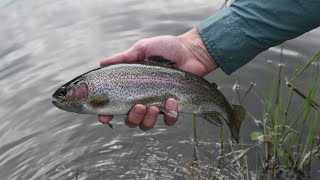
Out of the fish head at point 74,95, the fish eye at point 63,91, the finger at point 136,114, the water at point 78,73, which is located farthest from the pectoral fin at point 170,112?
the water at point 78,73

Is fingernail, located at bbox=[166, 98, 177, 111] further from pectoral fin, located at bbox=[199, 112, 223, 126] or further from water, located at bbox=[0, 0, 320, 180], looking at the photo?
water, located at bbox=[0, 0, 320, 180]

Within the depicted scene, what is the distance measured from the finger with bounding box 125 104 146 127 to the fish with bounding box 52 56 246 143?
0.03m

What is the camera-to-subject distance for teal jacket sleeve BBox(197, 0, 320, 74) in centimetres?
320

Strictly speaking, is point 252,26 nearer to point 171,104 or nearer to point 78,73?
point 171,104

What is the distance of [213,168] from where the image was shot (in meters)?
4.85

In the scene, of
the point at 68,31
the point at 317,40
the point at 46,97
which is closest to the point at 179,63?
the point at 46,97

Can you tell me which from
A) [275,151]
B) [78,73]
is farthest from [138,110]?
[78,73]

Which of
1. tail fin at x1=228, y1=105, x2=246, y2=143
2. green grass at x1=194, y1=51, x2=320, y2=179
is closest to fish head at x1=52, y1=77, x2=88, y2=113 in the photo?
tail fin at x1=228, y1=105, x2=246, y2=143

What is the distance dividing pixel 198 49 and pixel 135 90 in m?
0.68

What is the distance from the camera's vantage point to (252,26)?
10.9ft

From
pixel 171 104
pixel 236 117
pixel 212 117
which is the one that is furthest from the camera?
pixel 236 117

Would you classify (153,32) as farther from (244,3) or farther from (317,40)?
(244,3)

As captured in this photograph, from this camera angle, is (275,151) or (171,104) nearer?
(171,104)

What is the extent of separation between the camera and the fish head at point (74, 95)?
10.1 feet
